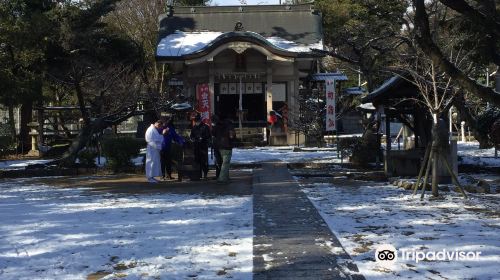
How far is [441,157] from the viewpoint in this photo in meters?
10.0

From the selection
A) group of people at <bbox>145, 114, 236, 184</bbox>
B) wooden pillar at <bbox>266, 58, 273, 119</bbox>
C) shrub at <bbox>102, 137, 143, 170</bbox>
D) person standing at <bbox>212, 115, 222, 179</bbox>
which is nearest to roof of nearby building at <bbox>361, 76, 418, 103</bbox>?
group of people at <bbox>145, 114, 236, 184</bbox>

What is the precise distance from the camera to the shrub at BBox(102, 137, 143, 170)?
15969mm

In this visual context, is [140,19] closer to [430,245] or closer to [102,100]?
[102,100]

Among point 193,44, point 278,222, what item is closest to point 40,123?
point 193,44

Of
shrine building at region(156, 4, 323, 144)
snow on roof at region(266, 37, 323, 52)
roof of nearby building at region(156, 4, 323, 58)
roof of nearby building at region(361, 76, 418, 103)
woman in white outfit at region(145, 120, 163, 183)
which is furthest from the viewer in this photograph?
roof of nearby building at region(156, 4, 323, 58)

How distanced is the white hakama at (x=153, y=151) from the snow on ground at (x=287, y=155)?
15.9 feet

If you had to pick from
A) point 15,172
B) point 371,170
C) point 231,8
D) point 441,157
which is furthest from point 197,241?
point 231,8

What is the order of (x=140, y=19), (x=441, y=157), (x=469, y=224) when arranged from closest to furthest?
(x=469, y=224), (x=441, y=157), (x=140, y=19)

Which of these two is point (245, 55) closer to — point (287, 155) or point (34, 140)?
point (287, 155)

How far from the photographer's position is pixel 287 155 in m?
20.4

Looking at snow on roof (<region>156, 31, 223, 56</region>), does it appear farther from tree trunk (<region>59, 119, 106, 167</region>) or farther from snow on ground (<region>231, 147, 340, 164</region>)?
tree trunk (<region>59, 119, 106, 167</region>)

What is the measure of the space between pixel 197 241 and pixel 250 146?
18.6m

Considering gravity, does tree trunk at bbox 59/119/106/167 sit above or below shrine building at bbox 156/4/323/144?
below

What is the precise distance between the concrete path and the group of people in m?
2.71
